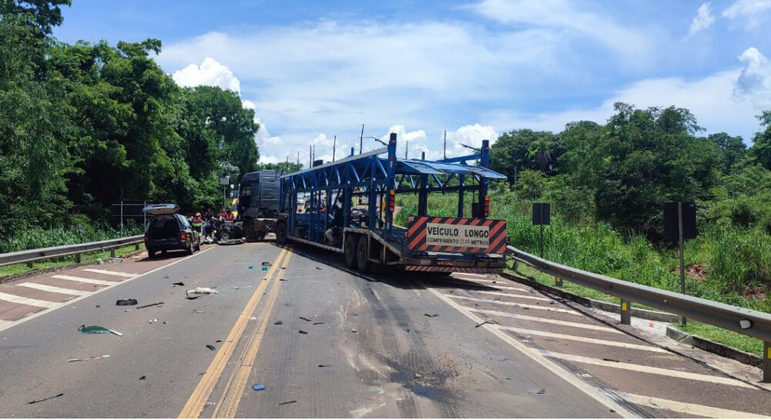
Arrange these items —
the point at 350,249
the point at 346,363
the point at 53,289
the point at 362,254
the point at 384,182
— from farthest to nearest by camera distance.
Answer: the point at 350,249
the point at 362,254
the point at 384,182
the point at 53,289
the point at 346,363

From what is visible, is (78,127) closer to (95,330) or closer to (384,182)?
(384,182)

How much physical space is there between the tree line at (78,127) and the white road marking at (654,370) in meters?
19.0

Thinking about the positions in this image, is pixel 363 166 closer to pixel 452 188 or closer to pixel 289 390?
pixel 452 188

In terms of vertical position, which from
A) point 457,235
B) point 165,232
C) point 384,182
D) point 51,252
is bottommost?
point 51,252

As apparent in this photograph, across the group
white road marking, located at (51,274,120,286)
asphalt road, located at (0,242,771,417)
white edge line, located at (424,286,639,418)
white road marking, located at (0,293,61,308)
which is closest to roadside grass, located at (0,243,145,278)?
white road marking, located at (51,274,120,286)

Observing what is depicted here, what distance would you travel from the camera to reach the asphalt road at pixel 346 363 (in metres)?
4.84

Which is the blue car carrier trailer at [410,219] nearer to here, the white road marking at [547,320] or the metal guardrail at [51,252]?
the white road marking at [547,320]

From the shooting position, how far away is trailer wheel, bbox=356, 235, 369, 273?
48.4 feet

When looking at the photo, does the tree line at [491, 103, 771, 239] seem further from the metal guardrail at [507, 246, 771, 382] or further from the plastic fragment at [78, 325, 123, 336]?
the plastic fragment at [78, 325, 123, 336]

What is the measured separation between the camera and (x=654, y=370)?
6332 mm

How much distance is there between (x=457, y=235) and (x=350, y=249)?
3.95 m

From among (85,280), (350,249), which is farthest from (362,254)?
(85,280)

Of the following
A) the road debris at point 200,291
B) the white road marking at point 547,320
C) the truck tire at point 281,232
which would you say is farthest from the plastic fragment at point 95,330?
the truck tire at point 281,232

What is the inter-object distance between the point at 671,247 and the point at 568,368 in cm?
2256
